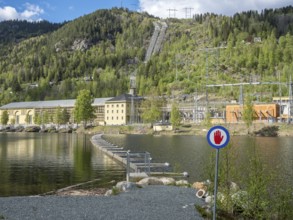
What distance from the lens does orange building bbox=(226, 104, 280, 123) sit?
102 metres

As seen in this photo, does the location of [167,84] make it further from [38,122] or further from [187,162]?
[187,162]

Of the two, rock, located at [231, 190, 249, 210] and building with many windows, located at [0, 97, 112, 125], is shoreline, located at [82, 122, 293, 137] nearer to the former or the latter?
Result: building with many windows, located at [0, 97, 112, 125]

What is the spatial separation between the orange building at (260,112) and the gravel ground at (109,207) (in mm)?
88143

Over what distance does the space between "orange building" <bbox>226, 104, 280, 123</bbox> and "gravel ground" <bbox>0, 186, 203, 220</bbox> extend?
88.1 m

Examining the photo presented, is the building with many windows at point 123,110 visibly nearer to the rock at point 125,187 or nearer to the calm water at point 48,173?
the calm water at point 48,173

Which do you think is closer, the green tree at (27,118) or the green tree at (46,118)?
the green tree at (46,118)

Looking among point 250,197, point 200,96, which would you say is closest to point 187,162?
point 250,197

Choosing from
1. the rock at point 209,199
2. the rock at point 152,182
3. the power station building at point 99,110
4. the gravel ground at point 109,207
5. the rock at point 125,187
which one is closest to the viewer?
the gravel ground at point 109,207

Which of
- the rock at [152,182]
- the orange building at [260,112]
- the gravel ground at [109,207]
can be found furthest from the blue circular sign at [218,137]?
the orange building at [260,112]

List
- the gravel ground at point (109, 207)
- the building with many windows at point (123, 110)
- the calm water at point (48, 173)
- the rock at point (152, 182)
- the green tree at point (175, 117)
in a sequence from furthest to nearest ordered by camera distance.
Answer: the building with many windows at point (123, 110)
the green tree at point (175, 117)
the calm water at point (48, 173)
the rock at point (152, 182)
the gravel ground at point (109, 207)

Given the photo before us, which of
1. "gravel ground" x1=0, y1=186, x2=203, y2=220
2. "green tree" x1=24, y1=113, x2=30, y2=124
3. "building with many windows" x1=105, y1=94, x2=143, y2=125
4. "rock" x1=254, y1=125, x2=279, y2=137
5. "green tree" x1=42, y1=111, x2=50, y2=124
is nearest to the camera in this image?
"gravel ground" x1=0, y1=186, x2=203, y2=220

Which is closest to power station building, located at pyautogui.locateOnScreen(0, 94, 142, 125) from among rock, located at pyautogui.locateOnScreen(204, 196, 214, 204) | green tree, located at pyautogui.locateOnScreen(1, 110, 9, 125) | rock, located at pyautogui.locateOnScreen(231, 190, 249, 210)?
green tree, located at pyautogui.locateOnScreen(1, 110, 9, 125)

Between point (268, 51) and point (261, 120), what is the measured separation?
8616 centimetres

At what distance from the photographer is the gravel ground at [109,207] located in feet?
39.3
